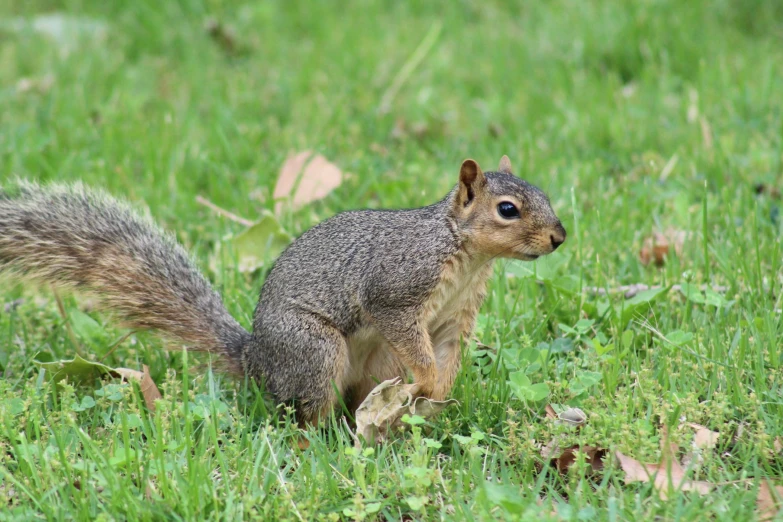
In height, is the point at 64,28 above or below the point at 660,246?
above

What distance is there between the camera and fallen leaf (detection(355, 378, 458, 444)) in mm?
2178

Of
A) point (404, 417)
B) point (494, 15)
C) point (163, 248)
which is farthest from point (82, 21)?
point (404, 417)

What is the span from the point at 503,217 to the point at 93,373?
113 cm

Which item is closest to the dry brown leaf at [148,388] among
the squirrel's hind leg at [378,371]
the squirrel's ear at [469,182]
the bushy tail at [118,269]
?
the bushy tail at [118,269]

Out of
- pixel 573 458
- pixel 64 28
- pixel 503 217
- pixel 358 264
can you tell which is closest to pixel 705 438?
pixel 573 458

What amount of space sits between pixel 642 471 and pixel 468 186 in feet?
2.64

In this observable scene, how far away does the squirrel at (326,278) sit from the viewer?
7.55 feet

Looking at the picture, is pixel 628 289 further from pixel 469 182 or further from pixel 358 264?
pixel 358 264

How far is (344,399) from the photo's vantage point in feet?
8.27

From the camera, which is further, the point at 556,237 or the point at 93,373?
the point at 93,373

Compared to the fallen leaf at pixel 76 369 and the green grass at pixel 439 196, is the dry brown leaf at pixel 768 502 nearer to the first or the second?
the green grass at pixel 439 196

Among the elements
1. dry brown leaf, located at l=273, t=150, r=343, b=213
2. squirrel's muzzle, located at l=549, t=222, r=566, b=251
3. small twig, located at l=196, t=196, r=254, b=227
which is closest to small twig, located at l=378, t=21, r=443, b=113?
dry brown leaf, located at l=273, t=150, r=343, b=213

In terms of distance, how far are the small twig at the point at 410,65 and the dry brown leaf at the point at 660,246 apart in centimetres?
165

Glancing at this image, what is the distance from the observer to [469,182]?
2342mm
